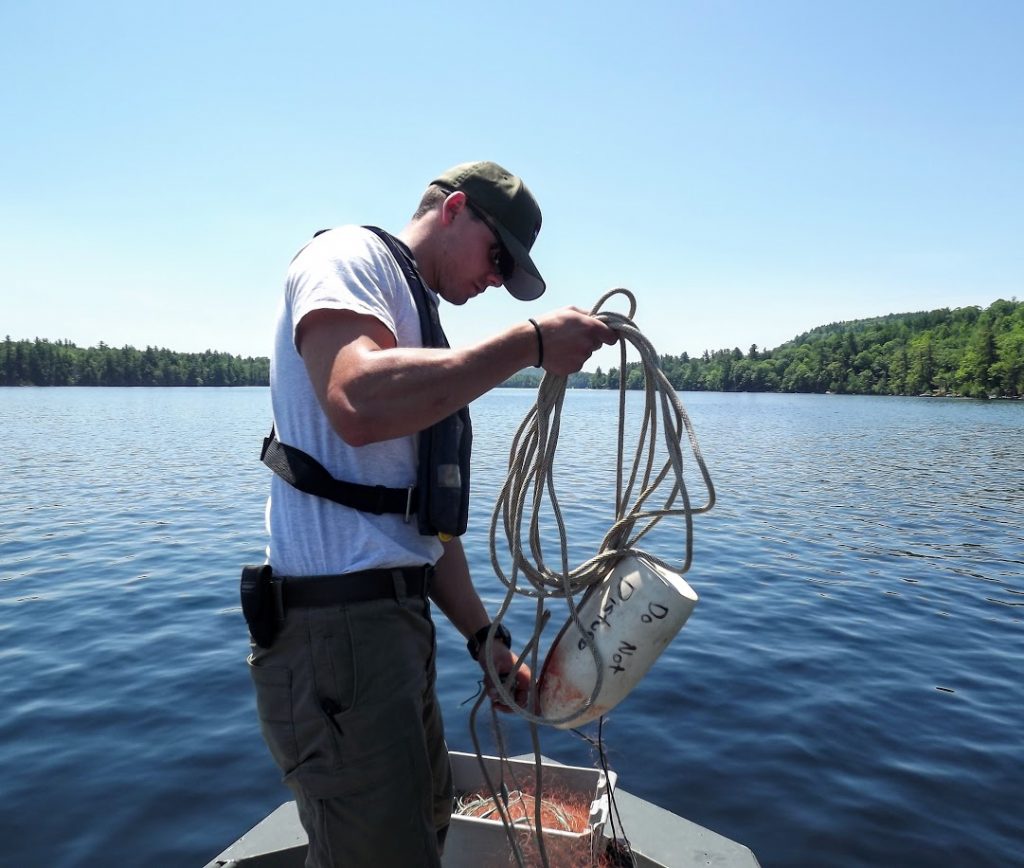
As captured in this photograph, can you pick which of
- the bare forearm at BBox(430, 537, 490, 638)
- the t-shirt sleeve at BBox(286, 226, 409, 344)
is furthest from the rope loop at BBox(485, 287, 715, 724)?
the t-shirt sleeve at BBox(286, 226, 409, 344)

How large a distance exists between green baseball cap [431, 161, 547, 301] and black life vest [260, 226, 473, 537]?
0.92ft

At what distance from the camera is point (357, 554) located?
2102 mm

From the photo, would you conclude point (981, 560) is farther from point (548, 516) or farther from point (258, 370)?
point (258, 370)

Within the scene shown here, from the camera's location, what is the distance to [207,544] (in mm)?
12867

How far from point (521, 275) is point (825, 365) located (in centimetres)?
14501

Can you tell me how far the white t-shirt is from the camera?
2082 millimetres

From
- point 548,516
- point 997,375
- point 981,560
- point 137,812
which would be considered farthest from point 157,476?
point 997,375

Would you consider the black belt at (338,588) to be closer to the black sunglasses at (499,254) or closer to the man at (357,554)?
the man at (357,554)

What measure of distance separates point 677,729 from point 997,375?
113 meters

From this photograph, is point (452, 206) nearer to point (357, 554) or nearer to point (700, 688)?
point (357, 554)

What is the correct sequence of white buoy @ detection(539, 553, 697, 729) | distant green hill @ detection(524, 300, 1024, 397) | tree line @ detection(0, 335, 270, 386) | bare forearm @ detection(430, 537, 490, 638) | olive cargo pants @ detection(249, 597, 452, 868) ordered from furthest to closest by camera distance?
tree line @ detection(0, 335, 270, 386), distant green hill @ detection(524, 300, 1024, 397), bare forearm @ detection(430, 537, 490, 638), white buoy @ detection(539, 553, 697, 729), olive cargo pants @ detection(249, 597, 452, 868)

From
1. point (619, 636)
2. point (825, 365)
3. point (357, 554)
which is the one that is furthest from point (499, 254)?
point (825, 365)

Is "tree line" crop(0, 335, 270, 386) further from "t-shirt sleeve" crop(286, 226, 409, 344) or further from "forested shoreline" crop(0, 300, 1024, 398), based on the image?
"t-shirt sleeve" crop(286, 226, 409, 344)

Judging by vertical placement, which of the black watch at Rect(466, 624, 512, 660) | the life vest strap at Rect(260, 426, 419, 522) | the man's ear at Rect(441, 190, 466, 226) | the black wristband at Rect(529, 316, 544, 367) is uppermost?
the man's ear at Rect(441, 190, 466, 226)
